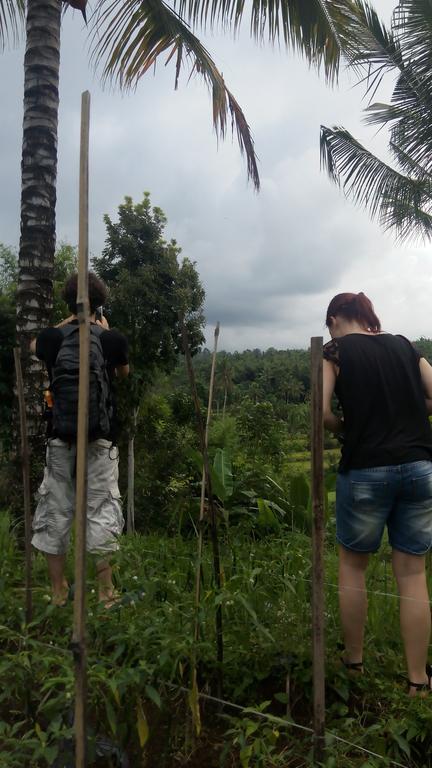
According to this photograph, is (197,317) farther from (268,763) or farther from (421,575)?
(268,763)

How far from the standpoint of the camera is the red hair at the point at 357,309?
2277 mm

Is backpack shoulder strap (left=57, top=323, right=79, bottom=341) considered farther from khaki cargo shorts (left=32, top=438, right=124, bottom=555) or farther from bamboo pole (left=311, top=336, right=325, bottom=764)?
bamboo pole (left=311, top=336, right=325, bottom=764)

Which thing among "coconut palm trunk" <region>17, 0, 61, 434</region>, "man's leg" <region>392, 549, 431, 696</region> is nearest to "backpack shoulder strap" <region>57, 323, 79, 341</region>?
"coconut palm trunk" <region>17, 0, 61, 434</region>

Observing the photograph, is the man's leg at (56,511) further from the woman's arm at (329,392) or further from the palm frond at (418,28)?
the palm frond at (418,28)

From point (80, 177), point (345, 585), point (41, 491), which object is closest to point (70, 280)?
point (41, 491)

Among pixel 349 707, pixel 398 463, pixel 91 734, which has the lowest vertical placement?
pixel 349 707

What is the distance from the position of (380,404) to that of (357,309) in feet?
1.33

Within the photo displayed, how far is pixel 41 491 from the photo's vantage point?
2609mm

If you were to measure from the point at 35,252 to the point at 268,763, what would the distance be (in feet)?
10.2

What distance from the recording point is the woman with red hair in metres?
2.05

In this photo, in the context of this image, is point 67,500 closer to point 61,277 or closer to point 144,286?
point 144,286

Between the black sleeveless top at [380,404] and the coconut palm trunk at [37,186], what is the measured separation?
7.26 ft

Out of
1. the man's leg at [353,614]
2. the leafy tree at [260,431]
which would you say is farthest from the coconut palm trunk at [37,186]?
the leafy tree at [260,431]

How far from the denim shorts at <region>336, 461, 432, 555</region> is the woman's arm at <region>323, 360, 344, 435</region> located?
18 cm
